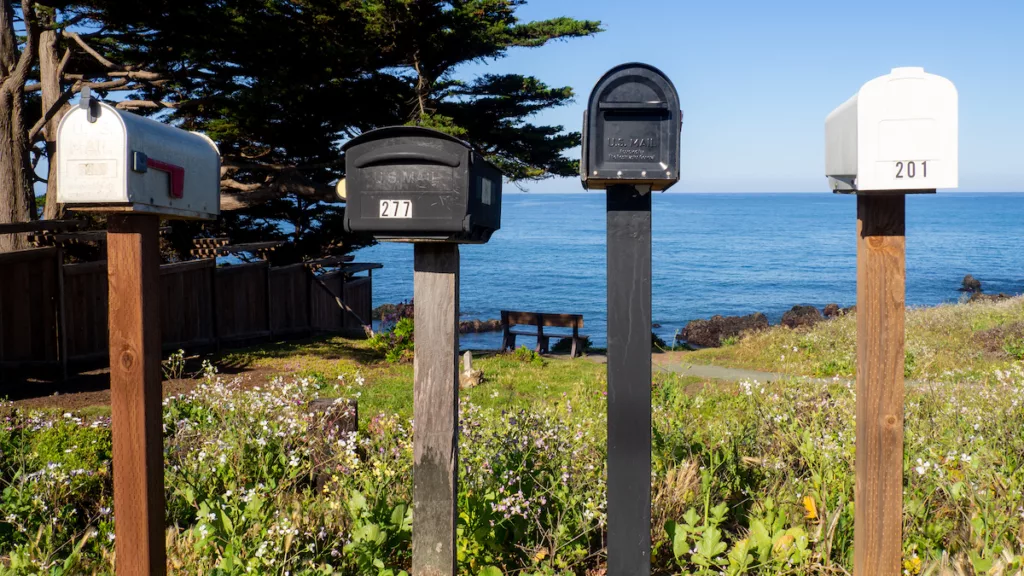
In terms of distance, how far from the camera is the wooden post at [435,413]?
3.06 metres

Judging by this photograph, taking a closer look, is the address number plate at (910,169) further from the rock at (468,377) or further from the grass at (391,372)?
the rock at (468,377)

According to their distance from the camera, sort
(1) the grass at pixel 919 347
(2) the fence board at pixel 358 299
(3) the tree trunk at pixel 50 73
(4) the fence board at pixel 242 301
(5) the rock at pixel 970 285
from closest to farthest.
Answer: (1) the grass at pixel 919 347
(3) the tree trunk at pixel 50 73
(4) the fence board at pixel 242 301
(2) the fence board at pixel 358 299
(5) the rock at pixel 970 285

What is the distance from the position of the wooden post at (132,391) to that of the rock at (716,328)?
71.4 ft

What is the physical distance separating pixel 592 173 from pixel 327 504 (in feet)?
7.05

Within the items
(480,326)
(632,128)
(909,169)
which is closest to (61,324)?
(632,128)

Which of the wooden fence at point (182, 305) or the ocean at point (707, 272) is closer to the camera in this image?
the wooden fence at point (182, 305)

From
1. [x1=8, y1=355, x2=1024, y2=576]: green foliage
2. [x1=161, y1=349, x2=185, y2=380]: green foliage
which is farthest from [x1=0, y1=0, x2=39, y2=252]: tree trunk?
[x1=8, y1=355, x2=1024, y2=576]: green foliage

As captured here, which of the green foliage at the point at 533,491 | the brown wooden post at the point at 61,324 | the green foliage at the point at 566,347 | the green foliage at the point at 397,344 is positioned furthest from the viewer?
the green foliage at the point at 566,347

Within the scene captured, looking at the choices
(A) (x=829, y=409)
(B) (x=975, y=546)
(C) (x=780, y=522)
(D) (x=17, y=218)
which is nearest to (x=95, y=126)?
(C) (x=780, y=522)

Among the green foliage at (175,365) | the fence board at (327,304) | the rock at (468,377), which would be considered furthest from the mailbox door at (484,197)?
the fence board at (327,304)

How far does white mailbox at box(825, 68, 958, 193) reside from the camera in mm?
2531

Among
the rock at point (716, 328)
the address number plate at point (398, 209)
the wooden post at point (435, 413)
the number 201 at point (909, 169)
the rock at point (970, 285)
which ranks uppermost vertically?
the number 201 at point (909, 169)

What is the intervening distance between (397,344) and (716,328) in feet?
48.9

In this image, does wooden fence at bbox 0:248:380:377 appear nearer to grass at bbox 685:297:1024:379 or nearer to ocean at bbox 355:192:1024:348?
grass at bbox 685:297:1024:379
